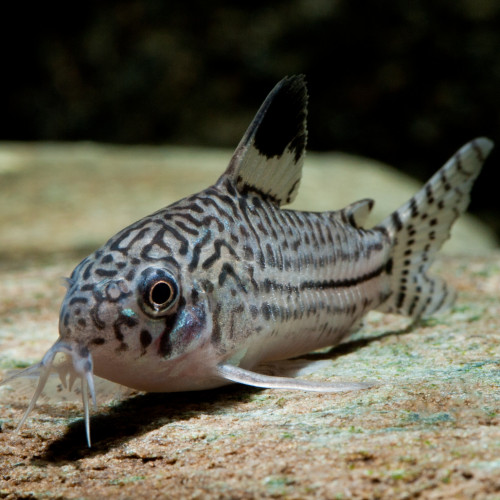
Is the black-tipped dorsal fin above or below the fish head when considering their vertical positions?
above

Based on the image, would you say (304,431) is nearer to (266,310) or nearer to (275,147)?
(266,310)

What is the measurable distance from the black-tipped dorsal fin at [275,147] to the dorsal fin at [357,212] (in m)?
0.46

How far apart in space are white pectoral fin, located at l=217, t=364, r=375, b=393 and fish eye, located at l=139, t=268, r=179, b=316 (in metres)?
0.37

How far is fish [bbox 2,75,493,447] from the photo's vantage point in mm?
2346

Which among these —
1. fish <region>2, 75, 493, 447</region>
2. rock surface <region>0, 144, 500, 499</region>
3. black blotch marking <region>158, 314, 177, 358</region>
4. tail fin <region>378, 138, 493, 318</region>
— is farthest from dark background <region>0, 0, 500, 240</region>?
black blotch marking <region>158, 314, 177, 358</region>

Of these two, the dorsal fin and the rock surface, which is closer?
the rock surface

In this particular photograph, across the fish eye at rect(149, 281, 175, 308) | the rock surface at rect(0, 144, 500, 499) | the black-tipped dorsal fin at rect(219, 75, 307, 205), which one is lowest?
the rock surface at rect(0, 144, 500, 499)

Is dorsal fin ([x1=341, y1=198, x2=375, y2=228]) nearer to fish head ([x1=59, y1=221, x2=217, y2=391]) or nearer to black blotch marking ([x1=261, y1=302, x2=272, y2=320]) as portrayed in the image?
black blotch marking ([x1=261, y1=302, x2=272, y2=320])

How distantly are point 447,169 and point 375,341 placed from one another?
1139mm

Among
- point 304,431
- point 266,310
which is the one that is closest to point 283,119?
point 266,310

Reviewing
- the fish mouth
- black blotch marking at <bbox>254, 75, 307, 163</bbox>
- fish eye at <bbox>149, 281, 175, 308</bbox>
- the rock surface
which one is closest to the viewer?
the rock surface

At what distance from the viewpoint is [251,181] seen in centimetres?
300

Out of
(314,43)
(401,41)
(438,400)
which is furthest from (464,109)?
(438,400)

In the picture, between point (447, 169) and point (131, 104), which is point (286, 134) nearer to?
point (447, 169)
